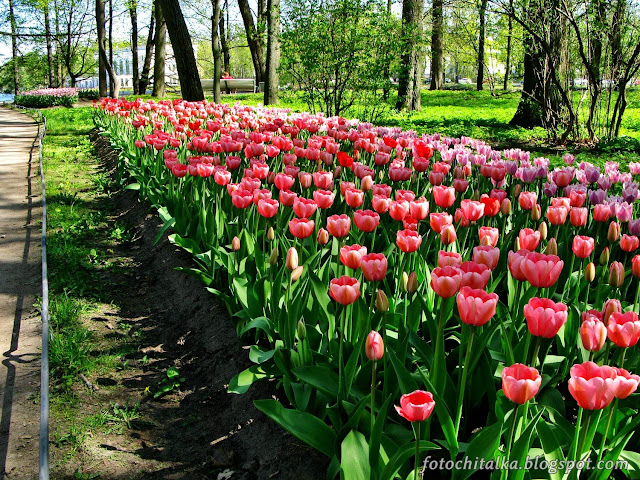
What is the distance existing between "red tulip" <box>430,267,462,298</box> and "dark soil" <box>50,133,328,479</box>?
744mm

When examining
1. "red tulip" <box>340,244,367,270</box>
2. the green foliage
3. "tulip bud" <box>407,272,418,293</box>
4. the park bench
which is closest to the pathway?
"red tulip" <box>340,244,367,270</box>

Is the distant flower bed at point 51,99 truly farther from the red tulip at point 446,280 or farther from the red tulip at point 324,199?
the red tulip at point 446,280

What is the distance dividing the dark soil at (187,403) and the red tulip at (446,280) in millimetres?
744

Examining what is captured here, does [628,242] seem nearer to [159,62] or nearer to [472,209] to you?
[472,209]

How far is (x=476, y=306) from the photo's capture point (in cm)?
150

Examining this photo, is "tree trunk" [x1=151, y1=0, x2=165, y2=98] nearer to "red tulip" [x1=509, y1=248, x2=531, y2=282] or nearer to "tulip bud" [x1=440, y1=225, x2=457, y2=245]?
"tulip bud" [x1=440, y1=225, x2=457, y2=245]

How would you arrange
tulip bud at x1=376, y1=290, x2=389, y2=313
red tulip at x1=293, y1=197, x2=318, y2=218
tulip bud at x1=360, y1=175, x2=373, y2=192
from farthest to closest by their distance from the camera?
tulip bud at x1=360, y1=175, x2=373, y2=192 < red tulip at x1=293, y1=197, x2=318, y2=218 < tulip bud at x1=376, y1=290, x2=389, y2=313

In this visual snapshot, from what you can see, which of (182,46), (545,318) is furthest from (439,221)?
(182,46)

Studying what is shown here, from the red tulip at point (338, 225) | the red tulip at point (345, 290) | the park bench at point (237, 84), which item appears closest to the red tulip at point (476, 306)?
the red tulip at point (345, 290)

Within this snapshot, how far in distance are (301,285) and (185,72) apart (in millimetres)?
Answer: 9879

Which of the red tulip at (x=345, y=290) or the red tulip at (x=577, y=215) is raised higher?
the red tulip at (x=577, y=215)

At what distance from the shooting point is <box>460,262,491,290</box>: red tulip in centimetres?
166

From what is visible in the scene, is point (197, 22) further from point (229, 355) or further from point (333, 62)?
point (229, 355)

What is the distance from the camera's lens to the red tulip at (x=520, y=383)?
1.26 metres
